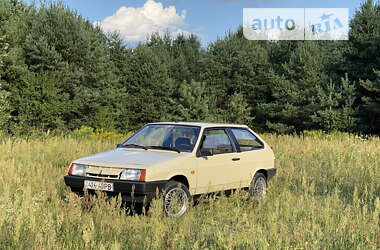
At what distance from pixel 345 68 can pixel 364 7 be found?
5.46 meters

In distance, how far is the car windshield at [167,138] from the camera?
7809 millimetres

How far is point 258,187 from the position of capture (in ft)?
28.3

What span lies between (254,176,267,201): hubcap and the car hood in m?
1.97

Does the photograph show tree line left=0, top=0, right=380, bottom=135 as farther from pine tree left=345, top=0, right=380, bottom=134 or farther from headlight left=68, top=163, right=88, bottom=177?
headlight left=68, top=163, right=88, bottom=177

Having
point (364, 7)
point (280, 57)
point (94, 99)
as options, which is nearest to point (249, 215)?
point (94, 99)

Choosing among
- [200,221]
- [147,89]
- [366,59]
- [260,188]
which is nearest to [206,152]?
[200,221]

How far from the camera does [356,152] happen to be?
14.8 metres

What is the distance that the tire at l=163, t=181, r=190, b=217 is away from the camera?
263 inches

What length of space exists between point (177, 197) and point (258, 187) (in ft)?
7.63

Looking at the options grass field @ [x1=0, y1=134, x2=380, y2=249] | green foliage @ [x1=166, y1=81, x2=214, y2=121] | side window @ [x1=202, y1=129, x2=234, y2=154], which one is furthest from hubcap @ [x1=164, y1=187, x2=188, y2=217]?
green foliage @ [x1=166, y1=81, x2=214, y2=121]

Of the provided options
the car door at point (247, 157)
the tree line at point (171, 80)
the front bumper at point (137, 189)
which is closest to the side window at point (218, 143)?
the car door at point (247, 157)

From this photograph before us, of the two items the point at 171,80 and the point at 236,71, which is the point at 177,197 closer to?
the point at 171,80

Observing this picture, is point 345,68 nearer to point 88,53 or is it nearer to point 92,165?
point 88,53

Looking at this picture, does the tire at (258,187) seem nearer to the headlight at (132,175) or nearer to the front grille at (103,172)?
the headlight at (132,175)
